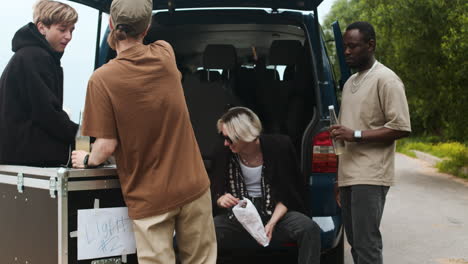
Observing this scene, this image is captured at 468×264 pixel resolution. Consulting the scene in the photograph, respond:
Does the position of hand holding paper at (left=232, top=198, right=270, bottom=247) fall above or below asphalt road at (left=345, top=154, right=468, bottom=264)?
above

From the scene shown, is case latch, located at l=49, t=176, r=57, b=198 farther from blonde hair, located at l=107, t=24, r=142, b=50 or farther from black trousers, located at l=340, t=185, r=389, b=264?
black trousers, located at l=340, t=185, r=389, b=264

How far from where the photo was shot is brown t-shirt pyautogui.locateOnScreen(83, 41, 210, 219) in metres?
2.69

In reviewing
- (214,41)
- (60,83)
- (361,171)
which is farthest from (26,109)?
(214,41)

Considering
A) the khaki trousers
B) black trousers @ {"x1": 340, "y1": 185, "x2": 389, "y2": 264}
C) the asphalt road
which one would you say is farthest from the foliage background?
the khaki trousers

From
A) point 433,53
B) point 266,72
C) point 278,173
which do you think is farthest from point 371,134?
point 433,53

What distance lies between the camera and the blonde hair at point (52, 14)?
3307mm

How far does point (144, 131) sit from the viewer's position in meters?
2.73

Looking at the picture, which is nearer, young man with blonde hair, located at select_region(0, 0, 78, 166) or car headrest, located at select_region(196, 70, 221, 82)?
young man with blonde hair, located at select_region(0, 0, 78, 166)

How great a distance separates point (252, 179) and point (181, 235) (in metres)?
1.57

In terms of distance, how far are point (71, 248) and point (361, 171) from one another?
1677 millimetres

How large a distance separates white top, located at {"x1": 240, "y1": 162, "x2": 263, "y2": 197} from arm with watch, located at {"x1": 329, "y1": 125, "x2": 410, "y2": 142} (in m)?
0.94

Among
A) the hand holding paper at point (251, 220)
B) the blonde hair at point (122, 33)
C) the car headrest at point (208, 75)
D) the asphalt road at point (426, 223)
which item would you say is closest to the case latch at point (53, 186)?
the blonde hair at point (122, 33)

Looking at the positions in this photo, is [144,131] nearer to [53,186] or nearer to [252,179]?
[53,186]

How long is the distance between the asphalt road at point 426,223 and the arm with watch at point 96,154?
351cm
